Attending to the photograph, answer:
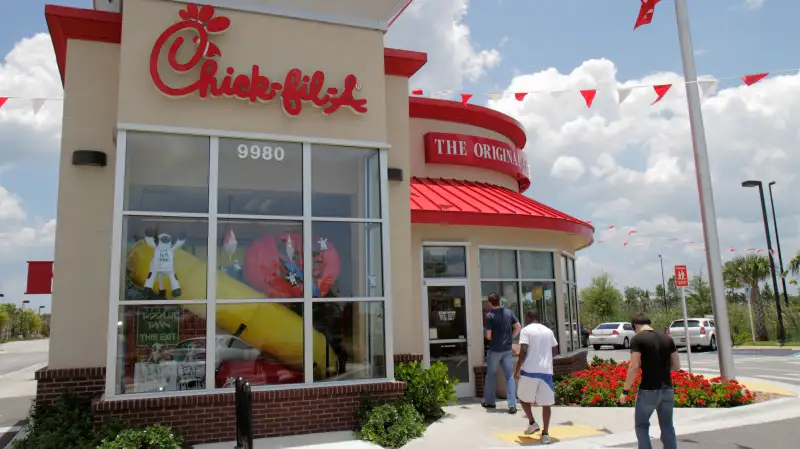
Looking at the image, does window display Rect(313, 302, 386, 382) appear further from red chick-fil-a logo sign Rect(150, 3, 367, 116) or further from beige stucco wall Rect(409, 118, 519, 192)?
beige stucco wall Rect(409, 118, 519, 192)

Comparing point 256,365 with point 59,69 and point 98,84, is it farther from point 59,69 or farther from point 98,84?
point 59,69

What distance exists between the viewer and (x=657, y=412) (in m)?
6.38

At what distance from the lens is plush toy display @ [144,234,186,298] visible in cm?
792

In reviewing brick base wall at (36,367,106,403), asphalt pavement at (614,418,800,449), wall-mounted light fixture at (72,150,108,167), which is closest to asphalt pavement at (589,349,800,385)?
asphalt pavement at (614,418,800,449)

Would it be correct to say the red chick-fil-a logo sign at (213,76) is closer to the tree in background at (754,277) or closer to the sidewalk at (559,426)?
the sidewalk at (559,426)

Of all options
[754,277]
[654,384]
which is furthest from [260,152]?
[754,277]

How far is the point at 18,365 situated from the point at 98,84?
93.0 feet

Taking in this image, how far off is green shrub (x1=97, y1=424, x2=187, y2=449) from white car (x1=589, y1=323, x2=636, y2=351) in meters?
28.5

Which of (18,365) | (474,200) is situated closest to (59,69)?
(474,200)

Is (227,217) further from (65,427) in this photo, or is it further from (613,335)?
(613,335)

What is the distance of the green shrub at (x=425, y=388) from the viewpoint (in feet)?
29.7

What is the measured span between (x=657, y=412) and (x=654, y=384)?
31cm

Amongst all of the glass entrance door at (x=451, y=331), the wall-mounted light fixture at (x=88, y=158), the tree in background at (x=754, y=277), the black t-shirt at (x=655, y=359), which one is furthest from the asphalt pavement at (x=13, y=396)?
the tree in background at (x=754, y=277)

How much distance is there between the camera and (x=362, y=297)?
8891 mm
